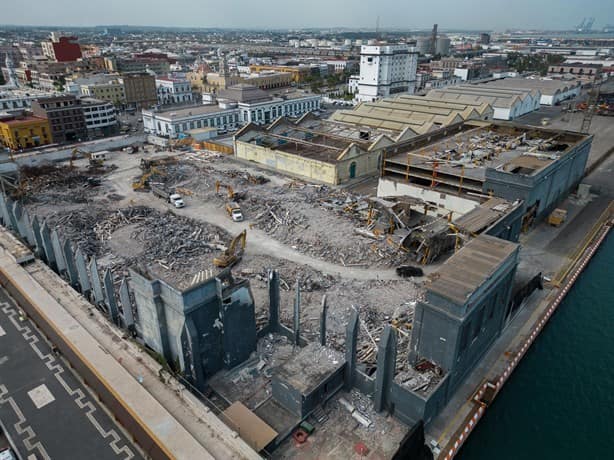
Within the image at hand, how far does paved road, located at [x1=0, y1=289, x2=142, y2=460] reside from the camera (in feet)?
59.2

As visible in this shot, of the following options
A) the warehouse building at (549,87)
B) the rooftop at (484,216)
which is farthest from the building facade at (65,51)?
the rooftop at (484,216)

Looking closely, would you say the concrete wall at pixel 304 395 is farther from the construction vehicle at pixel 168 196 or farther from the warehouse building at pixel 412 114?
the warehouse building at pixel 412 114

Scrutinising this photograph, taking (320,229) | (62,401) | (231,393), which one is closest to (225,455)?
(231,393)

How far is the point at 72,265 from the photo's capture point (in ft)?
96.8

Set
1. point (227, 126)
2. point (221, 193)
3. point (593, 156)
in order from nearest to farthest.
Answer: point (221, 193), point (593, 156), point (227, 126)

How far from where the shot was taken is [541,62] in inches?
7859

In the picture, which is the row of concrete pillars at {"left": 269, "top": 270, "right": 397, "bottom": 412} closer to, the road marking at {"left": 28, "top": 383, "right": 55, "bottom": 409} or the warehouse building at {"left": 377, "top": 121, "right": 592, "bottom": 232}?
the road marking at {"left": 28, "top": 383, "right": 55, "bottom": 409}

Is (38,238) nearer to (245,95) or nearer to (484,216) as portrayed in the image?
(484,216)

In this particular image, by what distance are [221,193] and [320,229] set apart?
1618cm

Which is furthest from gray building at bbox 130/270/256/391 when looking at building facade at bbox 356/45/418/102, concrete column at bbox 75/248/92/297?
building facade at bbox 356/45/418/102

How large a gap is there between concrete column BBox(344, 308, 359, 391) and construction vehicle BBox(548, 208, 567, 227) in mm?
31905

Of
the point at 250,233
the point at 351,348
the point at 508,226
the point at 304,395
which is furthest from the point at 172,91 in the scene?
the point at 304,395

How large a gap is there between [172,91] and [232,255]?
289ft

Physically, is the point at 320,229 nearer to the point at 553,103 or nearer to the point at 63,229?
the point at 63,229
